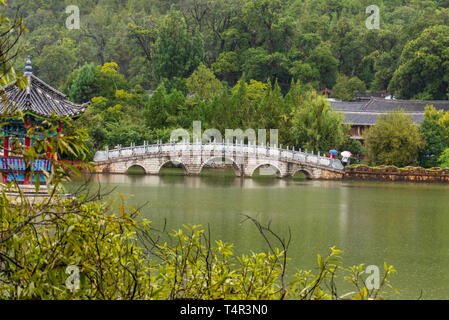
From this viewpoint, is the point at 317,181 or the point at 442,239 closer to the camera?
the point at 442,239

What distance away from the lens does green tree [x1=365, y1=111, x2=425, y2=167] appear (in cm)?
3497

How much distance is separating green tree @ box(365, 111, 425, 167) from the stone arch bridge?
2329mm

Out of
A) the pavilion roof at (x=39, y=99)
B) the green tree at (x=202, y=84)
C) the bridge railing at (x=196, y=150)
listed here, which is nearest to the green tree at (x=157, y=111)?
the bridge railing at (x=196, y=150)

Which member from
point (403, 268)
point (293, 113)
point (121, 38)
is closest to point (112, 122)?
point (293, 113)

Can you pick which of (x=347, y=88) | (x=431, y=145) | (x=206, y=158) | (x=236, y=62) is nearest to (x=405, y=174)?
(x=431, y=145)

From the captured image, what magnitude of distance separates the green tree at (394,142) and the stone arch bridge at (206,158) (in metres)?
2.33

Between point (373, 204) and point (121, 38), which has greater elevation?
point (121, 38)

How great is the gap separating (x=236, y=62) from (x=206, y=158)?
71.6ft

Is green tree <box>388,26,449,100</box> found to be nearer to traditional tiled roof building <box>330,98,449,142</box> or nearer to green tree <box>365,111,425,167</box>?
traditional tiled roof building <box>330,98,449,142</box>

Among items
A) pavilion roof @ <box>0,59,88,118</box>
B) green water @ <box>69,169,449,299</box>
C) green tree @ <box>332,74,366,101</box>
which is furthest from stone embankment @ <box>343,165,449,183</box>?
green tree @ <box>332,74,366,101</box>

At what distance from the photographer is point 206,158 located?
33344 mm

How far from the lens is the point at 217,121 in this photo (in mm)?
38281
